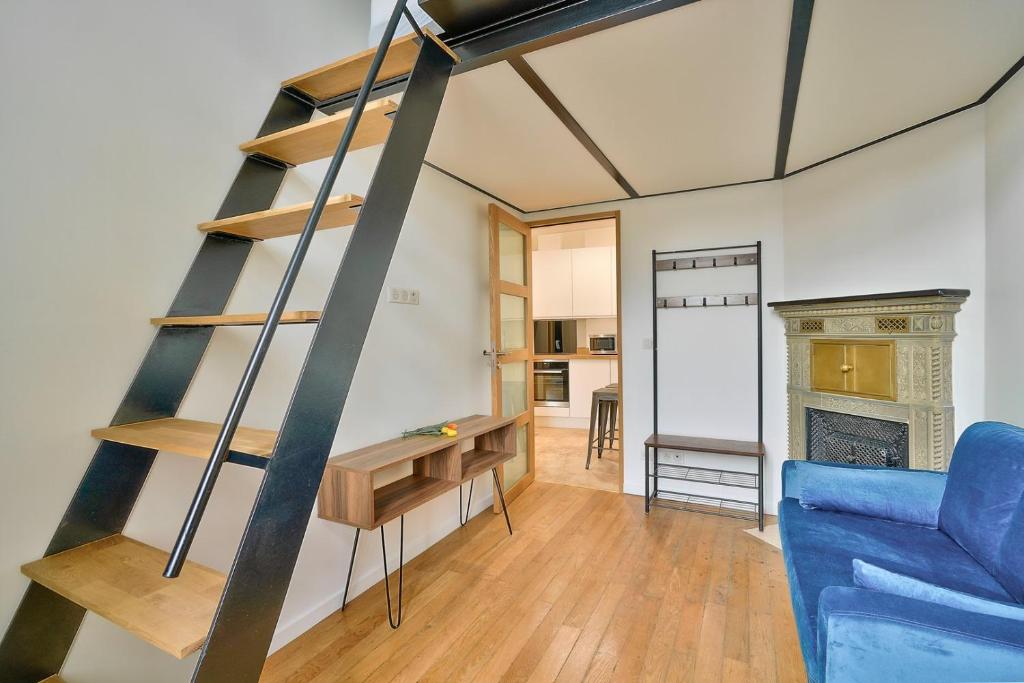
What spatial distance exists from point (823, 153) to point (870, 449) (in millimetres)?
1762

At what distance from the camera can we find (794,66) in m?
1.76

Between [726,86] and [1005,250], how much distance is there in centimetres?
142

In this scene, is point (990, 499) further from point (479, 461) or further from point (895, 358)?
point (479, 461)

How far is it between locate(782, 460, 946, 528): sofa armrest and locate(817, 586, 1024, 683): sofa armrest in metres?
0.93

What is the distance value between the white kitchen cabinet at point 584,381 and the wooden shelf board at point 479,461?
2979mm

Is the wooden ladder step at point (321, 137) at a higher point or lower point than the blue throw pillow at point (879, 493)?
higher

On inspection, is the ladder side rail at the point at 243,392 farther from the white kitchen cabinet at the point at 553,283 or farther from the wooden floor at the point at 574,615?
the white kitchen cabinet at the point at 553,283

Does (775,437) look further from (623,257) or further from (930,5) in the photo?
(930,5)

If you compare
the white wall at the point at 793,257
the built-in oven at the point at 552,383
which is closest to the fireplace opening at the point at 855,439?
the white wall at the point at 793,257

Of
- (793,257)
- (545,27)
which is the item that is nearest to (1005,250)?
(793,257)

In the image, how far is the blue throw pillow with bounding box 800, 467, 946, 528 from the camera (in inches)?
69.4

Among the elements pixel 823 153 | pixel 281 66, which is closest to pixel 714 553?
pixel 823 153

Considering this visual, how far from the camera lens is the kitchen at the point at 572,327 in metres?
5.71

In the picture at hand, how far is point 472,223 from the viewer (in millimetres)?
3264
